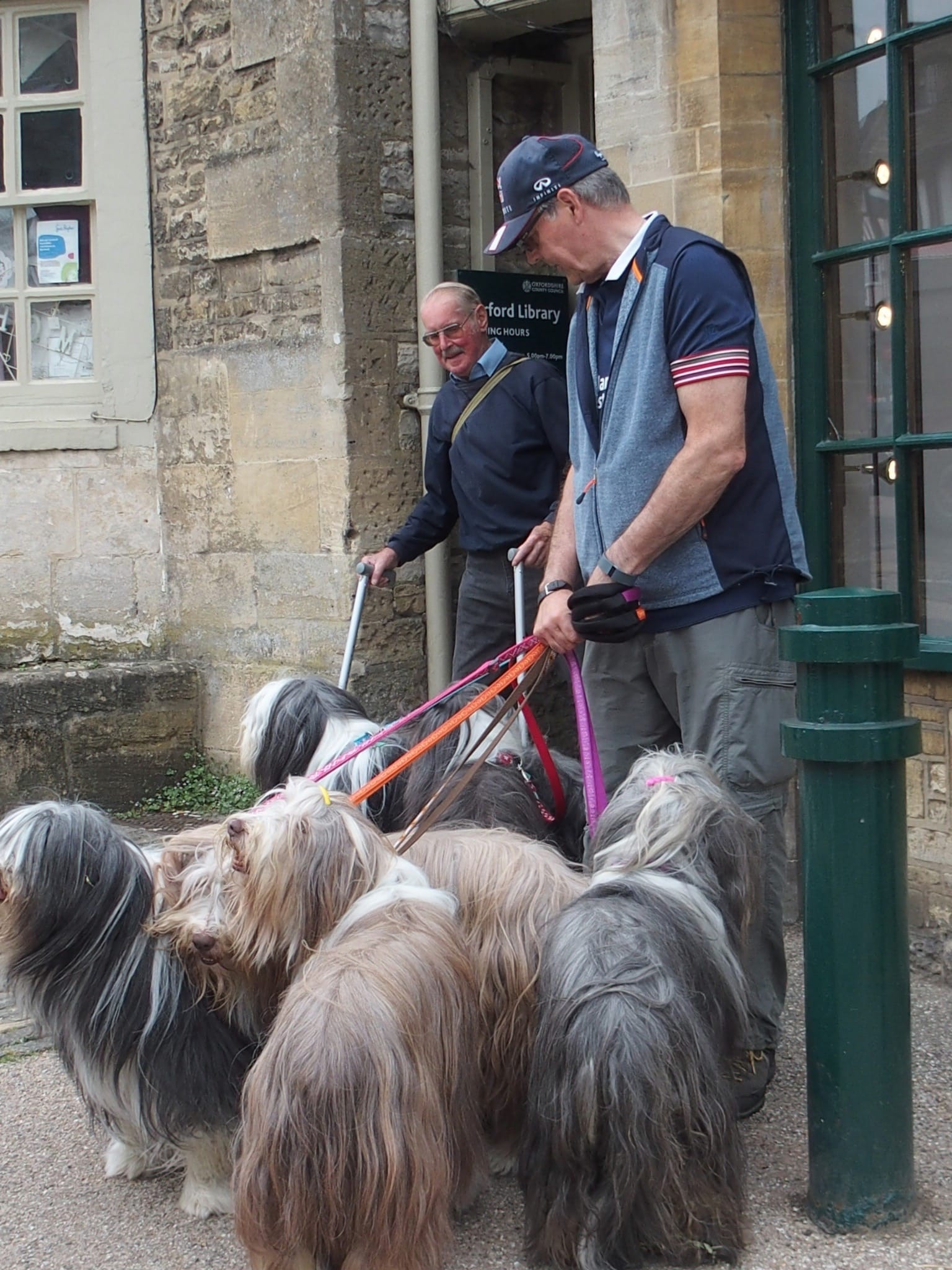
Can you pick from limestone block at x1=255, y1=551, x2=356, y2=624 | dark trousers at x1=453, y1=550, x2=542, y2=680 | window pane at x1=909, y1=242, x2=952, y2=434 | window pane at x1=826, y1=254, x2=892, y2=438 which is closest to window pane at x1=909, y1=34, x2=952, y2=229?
window pane at x1=909, y1=242, x2=952, y2=434

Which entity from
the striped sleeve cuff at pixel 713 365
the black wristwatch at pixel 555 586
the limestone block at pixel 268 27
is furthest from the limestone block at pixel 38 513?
the striped sleeve cuff at pixel 713 365

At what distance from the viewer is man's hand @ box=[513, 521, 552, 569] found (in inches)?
217

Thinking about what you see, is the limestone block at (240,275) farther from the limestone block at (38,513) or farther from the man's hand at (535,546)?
the man's hand at (535,546)

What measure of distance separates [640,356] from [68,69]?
18.3 ft

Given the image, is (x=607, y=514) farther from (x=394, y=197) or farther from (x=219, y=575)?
(x=219, y=575)

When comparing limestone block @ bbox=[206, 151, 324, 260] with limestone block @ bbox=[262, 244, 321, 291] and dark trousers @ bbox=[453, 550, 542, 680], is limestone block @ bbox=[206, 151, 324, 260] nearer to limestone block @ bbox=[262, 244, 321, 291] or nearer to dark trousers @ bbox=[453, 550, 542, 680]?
limestone block @ bbox=[262, 244, 321, 291]

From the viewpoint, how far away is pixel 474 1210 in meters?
3.41

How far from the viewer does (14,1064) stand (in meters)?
4.65

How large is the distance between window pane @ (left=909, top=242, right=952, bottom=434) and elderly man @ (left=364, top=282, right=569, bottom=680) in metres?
1.42

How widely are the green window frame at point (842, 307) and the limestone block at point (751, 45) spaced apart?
46 mm

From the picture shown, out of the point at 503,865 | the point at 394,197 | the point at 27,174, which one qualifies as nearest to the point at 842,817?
the point at 503,865

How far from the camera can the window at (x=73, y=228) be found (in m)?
7.96

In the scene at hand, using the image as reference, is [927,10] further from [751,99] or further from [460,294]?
[460,294]

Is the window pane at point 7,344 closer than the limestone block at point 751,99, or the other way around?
the limestone block at point 751,99
